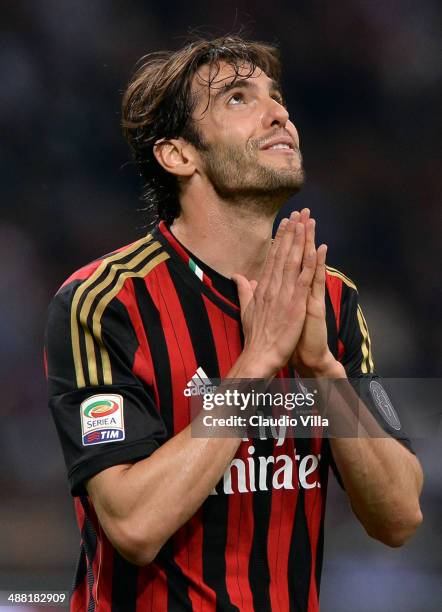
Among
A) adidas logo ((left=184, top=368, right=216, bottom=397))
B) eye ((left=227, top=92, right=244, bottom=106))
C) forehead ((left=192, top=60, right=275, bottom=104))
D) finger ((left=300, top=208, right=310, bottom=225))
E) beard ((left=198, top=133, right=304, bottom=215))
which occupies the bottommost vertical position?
adidas logo ((left=184, top=368, right=216, bottom=397))

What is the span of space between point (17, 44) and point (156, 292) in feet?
7.84

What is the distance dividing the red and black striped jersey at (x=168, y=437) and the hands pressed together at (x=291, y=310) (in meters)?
0.18

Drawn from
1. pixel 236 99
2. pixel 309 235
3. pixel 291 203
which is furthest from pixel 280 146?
pixel 291 203

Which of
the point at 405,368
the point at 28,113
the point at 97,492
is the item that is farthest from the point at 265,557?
the point at 28,113

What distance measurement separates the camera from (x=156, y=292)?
83.4 inches

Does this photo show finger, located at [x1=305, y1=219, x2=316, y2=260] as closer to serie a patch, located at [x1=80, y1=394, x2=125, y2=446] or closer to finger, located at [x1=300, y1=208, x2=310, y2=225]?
finger, located at [x1=300, y1=208, x2=310, y2=225]

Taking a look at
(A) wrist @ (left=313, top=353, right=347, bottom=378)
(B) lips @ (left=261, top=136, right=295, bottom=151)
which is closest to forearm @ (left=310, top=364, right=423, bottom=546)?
(A) wrist @ (left=313, top=353, right=347, bottom=378)

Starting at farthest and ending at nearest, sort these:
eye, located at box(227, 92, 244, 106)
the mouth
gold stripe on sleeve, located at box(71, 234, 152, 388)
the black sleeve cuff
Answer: eye, located at box(227, 92, 244, 106)
the mouth
gold stripe on sleeve, located at box(71, 234, 152, 388)
the black sleeve cuff

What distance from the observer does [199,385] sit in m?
2.04

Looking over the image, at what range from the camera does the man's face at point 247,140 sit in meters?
2.20

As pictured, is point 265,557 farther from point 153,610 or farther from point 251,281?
point 251,281

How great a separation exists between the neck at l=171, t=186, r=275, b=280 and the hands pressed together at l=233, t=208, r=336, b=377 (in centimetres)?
24

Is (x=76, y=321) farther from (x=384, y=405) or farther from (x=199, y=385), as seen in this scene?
(x=384, y=405)

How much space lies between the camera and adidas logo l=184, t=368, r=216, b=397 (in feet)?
6.66
